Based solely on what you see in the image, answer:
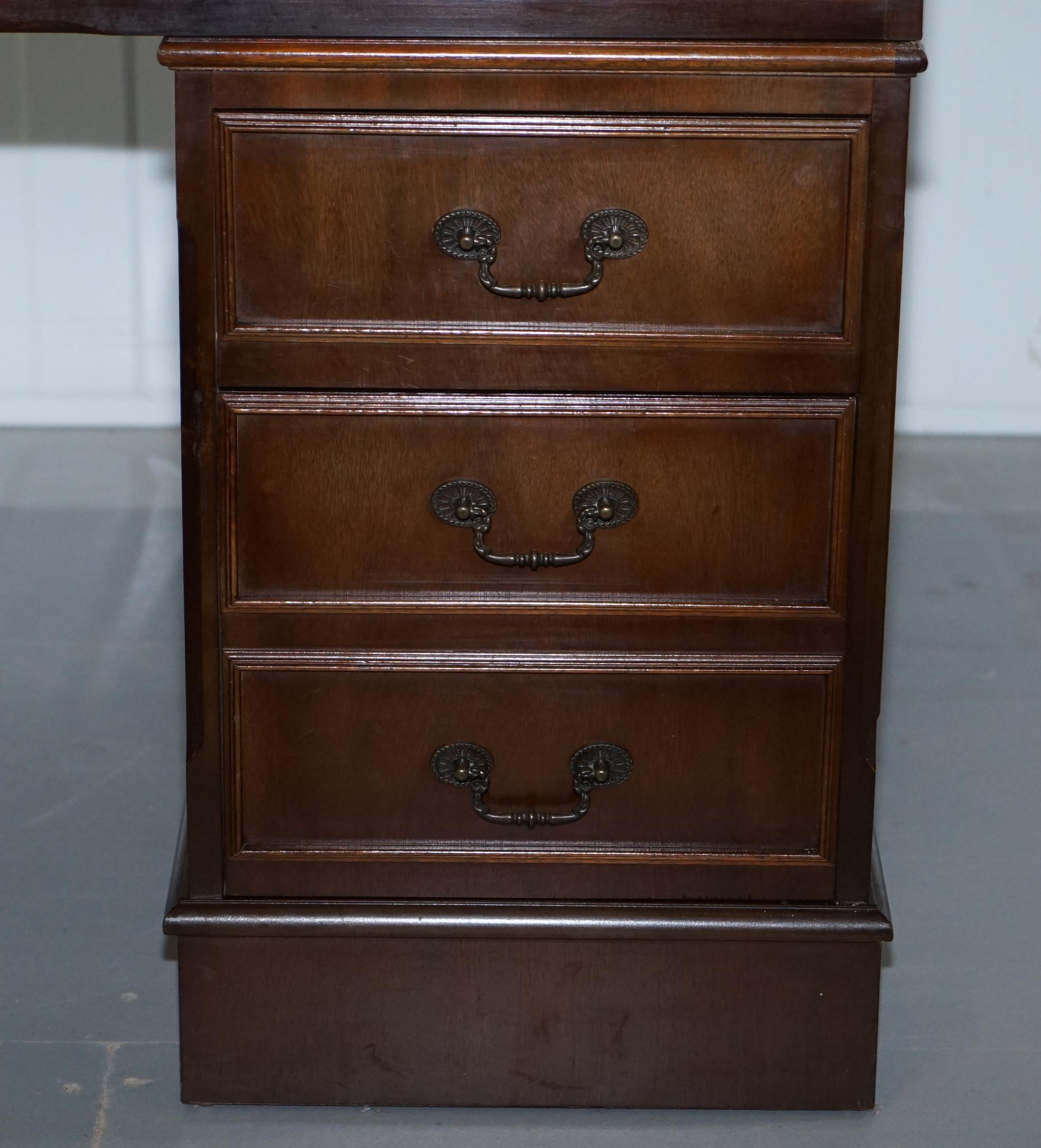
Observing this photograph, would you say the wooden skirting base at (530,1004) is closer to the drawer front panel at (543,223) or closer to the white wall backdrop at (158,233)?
the drawer front panel at (543,223)

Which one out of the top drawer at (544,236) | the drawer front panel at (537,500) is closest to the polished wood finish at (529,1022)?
the drawer front panel at (537,500)

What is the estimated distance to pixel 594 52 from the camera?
1.23 m

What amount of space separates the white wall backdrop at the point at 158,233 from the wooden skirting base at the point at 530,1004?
2857 millimetres

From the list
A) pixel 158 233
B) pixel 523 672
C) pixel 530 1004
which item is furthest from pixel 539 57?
pixel 158 233

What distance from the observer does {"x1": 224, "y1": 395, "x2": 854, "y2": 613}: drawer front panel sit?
1.32 metres

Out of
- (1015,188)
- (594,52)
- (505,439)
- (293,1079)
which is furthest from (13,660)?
(1015,188)

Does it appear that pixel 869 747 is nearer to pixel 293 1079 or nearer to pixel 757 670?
pixel 757 670

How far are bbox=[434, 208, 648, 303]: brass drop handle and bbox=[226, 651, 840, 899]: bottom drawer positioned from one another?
311mm

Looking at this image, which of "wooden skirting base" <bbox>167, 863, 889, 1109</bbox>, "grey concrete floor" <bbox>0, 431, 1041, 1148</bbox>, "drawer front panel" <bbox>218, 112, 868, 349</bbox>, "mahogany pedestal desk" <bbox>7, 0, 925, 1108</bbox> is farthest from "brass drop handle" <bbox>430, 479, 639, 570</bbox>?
"grey concrete floor" <bbox>0, 431, 1041, 1148</bbox>

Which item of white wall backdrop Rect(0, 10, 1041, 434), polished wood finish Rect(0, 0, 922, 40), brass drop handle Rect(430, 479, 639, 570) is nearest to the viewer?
polished wood finish Rect(0, 0, 922, 40)

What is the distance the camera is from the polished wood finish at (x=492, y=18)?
1229 millimetres

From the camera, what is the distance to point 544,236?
1.28 meters

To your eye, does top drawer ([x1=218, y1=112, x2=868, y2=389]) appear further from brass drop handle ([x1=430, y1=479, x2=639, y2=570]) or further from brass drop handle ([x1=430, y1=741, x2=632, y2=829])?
brass drop handle ([x1=430, y1=741, x2=632, y2=829])

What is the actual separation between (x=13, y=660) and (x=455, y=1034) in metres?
1.38
